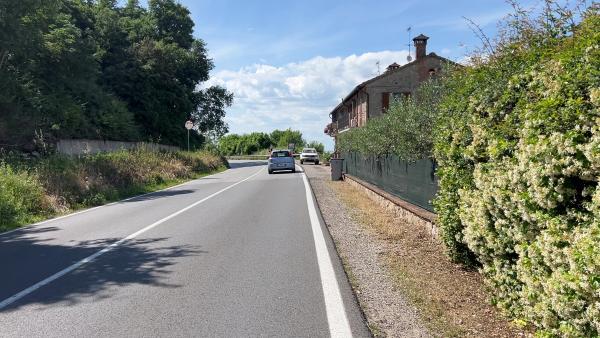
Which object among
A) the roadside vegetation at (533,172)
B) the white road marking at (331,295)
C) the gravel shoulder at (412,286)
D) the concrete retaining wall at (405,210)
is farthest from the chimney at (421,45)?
the roadside vegetation at (533,172)

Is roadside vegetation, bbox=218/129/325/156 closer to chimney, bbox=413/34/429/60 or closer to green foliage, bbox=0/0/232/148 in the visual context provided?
green foliage, bbox=0/0/232/148

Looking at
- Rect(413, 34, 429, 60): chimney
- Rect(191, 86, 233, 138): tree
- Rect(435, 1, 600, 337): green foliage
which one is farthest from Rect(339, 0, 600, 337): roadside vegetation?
Rect(191, 86, 233, 138): tree

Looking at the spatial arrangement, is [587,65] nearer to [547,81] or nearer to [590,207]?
[547,81]

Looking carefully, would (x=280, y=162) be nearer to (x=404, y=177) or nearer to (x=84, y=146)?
(x=84, y=146)

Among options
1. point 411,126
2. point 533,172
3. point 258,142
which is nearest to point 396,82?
point 411,126

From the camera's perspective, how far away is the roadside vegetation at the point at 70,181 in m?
13.0

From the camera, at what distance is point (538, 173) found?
3.79m

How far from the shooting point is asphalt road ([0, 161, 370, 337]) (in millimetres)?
4555

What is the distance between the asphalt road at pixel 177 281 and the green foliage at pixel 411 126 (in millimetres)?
2660

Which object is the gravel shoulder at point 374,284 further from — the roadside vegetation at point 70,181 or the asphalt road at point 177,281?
the roadside vegetation at point 70,181

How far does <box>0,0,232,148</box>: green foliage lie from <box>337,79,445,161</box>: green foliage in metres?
15.7

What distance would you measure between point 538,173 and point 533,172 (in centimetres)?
5

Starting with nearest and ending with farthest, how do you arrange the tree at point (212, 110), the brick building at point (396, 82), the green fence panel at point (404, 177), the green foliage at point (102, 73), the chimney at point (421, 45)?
the green fence panel at point (404, 177) → the green foliage at point (102, 73) → the brick building at point (396, 82) → the chimney at point (421, 45) → the tree at point (212, 110)

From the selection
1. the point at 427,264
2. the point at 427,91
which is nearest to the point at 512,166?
the point at 427,264
